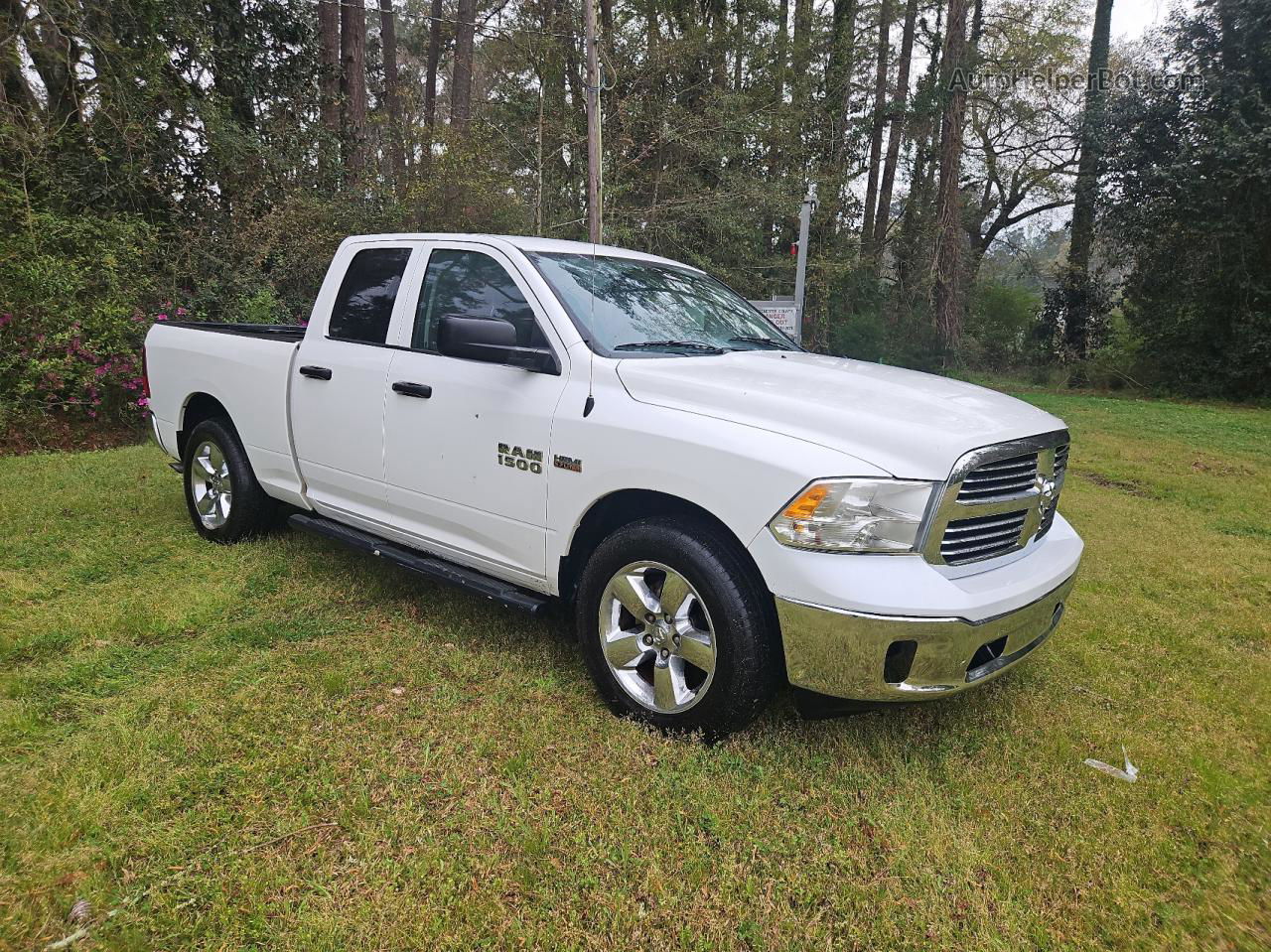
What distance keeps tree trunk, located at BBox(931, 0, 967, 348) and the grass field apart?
14.9 metres

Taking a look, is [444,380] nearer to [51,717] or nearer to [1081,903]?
[51,717]

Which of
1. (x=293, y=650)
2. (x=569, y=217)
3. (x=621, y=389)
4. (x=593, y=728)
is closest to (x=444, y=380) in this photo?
(x=621, y=389)

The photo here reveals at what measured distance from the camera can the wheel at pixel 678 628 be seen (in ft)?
8.28

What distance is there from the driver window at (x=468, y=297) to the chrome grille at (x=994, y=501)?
5.55 ft

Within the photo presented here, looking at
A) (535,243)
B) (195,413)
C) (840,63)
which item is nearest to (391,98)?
(840,63)

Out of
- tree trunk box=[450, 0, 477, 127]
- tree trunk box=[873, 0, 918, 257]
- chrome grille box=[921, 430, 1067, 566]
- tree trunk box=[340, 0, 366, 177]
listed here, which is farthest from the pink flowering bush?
tree trunk box=[873, 0, 918, 257]

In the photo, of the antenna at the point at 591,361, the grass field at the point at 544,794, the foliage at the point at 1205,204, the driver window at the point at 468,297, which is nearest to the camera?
the grass field at the point at 544,794

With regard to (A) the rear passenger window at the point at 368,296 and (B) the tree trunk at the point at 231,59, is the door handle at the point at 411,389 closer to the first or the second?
(A) the rear passenger window at the point at 368,296

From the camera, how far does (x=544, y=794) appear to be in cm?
247

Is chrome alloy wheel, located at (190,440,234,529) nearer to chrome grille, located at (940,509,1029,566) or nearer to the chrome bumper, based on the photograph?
the chrome bumper

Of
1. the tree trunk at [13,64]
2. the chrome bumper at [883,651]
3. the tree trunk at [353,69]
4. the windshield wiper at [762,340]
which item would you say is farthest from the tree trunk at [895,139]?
the chrome bumper at [883,651]

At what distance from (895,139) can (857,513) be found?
75.5 feet

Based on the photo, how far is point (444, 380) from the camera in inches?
132

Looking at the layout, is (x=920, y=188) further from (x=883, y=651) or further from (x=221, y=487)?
(x=883, y=651)
